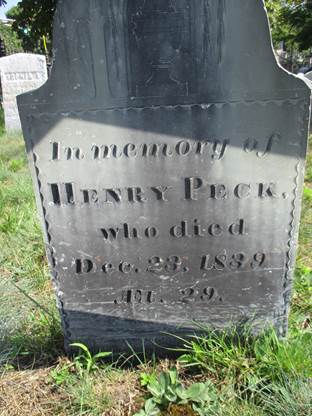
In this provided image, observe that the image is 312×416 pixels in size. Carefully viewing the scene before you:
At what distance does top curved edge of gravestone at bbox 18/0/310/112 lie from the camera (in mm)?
1584

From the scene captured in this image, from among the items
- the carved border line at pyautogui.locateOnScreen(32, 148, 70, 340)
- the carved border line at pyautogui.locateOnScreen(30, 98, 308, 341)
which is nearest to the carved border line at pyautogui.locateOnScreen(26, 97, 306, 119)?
the carved border line at pyautogui.locateOnScreen(30, 98, 308, 341)

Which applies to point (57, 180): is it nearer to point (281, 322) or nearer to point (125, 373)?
point (125, 373)

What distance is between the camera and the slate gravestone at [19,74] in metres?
8.65

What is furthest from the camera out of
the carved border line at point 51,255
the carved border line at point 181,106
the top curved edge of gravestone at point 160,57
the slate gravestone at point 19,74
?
the slate gravestone at point 19,74

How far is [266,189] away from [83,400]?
4.35 feet

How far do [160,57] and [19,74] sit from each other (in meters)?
8.11

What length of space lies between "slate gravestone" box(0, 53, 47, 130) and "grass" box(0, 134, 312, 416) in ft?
23.8

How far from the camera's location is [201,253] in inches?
78.9

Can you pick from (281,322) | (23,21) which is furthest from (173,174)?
(23,21)

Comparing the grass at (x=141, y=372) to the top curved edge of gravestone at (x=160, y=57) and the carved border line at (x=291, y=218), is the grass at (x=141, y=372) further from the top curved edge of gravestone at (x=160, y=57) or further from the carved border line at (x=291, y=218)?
the top curved edge of gravestone at (x=160, y=57)

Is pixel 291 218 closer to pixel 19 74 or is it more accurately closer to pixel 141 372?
pixel 141 372

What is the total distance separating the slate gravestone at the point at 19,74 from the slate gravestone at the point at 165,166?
760 centimetres

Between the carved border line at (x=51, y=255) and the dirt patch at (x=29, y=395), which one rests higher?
the carved border line at (x=51, y=255)

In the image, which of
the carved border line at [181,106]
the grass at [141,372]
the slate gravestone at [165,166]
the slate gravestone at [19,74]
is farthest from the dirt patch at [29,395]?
the slate gravestone at [19,74]
